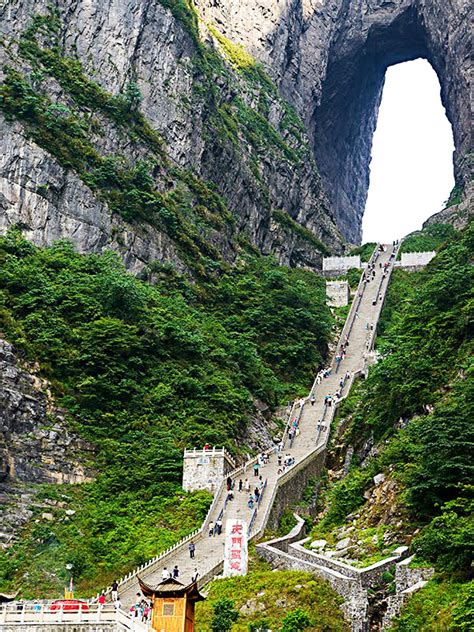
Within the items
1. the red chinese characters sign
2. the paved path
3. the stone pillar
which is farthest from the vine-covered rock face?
the red chinese characters sign

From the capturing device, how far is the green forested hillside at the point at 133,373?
109ft

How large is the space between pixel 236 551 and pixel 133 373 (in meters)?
15.3

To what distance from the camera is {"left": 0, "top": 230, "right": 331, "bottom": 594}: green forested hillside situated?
109ft

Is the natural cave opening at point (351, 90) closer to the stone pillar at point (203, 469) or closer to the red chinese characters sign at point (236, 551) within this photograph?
the stone pillar at point (203, 469)

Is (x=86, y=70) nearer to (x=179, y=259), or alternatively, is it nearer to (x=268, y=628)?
(x=179, y=259)

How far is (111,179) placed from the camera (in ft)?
189

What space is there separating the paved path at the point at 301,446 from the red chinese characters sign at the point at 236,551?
1.27 metres

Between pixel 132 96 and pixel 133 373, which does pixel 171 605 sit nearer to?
pixel 133 373

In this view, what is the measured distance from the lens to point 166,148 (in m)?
64.7

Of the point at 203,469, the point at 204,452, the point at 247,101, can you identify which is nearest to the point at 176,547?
the point at 203,469

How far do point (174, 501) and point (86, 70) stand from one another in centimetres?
3681

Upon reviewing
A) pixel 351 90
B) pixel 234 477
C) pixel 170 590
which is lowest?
pixel 170 590

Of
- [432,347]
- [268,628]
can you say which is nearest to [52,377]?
[432,347]

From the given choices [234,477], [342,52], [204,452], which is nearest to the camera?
[204,452]
